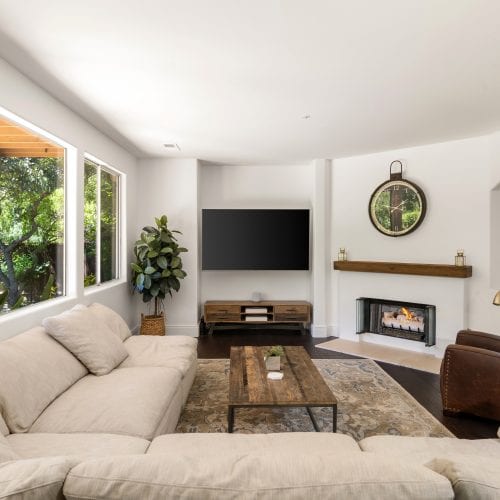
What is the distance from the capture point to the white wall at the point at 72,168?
8.48 ft

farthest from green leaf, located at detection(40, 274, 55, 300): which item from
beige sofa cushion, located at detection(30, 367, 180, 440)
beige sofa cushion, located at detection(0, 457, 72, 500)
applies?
beige sofa cushion, located at detection(0, 457, 72, 500)

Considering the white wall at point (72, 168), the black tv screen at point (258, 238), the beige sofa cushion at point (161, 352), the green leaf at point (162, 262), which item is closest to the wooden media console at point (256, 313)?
the black tv screen at point (258, 238)

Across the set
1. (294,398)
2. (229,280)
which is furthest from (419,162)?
(294,398)

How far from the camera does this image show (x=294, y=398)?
223 centimetres

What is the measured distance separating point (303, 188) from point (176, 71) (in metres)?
3.49

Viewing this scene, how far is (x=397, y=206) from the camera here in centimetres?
482

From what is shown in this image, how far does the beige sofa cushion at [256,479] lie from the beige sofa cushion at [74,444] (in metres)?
0.87

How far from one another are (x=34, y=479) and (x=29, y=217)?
2.68m

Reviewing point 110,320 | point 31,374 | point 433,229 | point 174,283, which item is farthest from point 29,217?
point 433,229

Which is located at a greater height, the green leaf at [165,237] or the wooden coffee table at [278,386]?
the green leaf at [165,237]

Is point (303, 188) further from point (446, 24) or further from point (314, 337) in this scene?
point (446, 24)

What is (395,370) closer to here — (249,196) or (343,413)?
(343,413)

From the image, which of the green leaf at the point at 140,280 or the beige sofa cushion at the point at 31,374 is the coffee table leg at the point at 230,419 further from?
the green leaf at the point at 140,280

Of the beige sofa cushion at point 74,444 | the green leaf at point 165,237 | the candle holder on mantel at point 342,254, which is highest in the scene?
the green leaf at point 165,237
